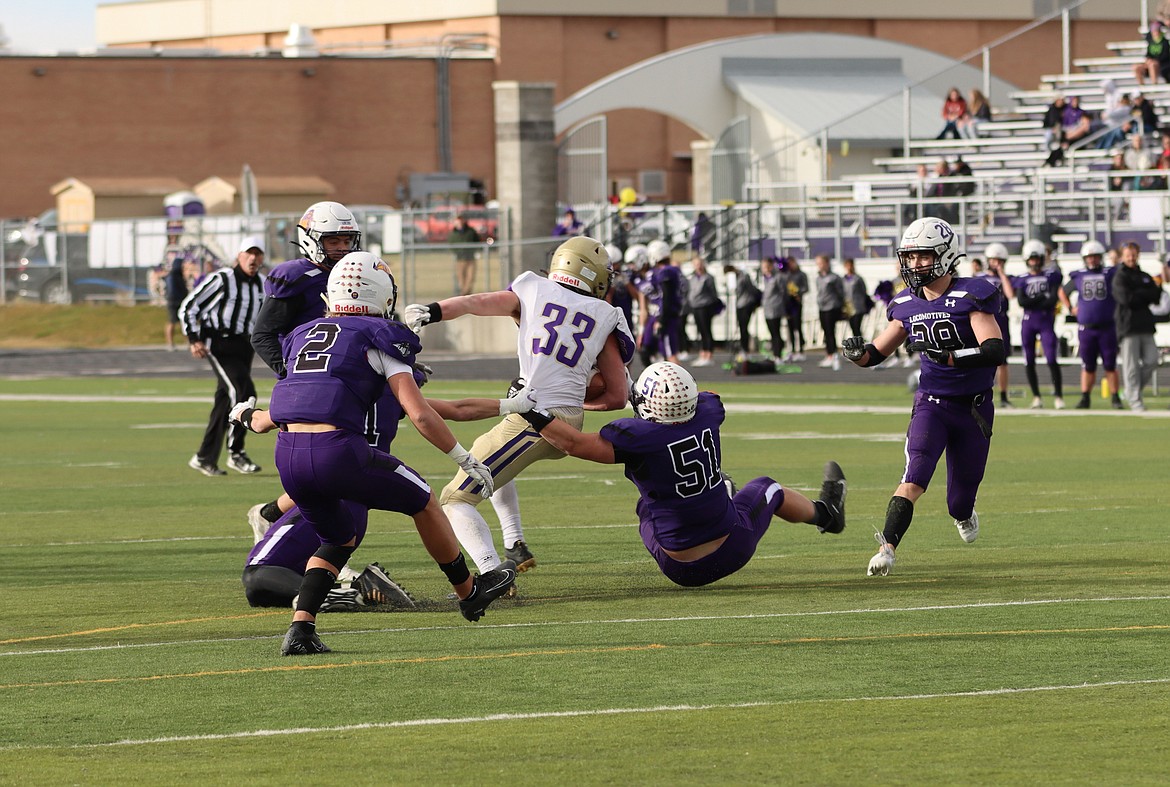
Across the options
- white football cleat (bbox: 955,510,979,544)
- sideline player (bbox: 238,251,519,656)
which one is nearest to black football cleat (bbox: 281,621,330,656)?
sideline player (bbox: 238,251,519,656)

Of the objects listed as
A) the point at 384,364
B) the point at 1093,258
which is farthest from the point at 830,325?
the point at 384,364

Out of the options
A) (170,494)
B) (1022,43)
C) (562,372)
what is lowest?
(170,494)

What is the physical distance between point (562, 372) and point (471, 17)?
5306cm

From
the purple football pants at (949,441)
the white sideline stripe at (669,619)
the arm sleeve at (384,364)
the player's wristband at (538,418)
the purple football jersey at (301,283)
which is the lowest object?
the white sideline stripe at (669,619)

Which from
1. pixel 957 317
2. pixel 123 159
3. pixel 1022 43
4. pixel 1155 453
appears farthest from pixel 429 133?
pixel 957 317

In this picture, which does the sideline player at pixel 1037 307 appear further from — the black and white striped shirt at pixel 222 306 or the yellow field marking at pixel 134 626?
the yellow field marking at pixel 134 626

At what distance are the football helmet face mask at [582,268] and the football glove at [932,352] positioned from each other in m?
1.71

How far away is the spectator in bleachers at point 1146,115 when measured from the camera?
34969mm

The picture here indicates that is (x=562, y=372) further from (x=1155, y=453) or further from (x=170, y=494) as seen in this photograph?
(x=1155, y=453)

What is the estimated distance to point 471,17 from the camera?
61.1m

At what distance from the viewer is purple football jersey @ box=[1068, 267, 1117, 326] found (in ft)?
70.3

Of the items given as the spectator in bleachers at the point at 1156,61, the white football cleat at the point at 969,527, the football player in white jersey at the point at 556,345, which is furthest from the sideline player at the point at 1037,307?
the spectator in bleachers at the point at 1156,61

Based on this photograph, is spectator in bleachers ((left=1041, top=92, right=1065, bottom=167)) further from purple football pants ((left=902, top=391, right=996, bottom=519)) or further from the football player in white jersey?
the football player in white jersey

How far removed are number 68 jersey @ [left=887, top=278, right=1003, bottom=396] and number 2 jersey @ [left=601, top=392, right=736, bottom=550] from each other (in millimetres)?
1531
